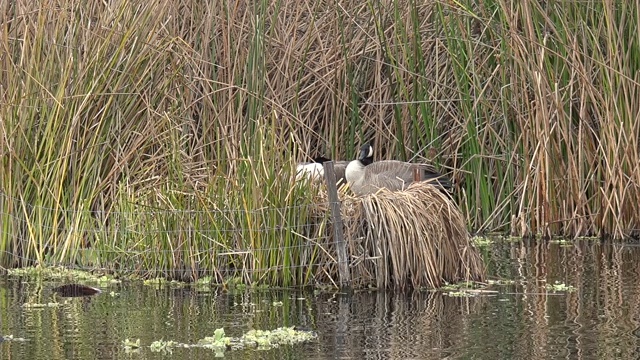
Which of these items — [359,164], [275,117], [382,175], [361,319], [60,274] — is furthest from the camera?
[359,164]

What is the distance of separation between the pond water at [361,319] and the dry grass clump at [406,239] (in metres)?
0.20

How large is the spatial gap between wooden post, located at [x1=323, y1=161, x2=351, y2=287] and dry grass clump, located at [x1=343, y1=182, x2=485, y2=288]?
81 millimetres

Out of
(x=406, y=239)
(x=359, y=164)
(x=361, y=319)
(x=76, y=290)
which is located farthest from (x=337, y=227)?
(x=359, y=164)

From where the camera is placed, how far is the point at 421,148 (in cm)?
1346

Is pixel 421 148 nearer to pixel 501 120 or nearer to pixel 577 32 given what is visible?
pixel 501 120

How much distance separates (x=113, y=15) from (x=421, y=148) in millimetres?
3675

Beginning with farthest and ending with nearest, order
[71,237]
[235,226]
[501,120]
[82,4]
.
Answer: [501,120]
[82,4]
[71,237]
[235,226]

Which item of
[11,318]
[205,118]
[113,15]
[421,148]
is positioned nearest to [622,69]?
[421,148]

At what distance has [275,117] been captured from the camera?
977cm

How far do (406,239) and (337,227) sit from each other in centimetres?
49

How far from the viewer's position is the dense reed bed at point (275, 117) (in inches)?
389

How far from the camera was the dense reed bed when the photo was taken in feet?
32.4

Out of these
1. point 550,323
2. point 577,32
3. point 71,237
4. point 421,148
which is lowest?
point 550,323

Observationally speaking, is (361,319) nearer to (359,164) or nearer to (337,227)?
(337,227)
